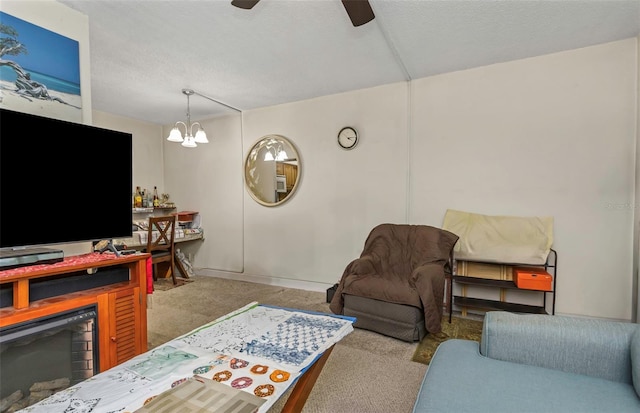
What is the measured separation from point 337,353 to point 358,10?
91.7 inches

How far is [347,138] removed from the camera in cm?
373

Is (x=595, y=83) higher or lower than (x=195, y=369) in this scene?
higher

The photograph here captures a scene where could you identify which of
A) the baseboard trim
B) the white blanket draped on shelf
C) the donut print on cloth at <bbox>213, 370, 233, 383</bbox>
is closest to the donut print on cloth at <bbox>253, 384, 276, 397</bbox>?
the donut print on cloth at <bbox>213, 370, 233, 383</bbox>

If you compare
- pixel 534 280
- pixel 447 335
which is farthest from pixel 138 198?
pixel 534 280

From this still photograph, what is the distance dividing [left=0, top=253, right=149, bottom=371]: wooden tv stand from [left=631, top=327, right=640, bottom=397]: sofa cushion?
2.53 meters

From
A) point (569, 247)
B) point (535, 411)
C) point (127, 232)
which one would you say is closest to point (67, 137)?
point (127, 232)

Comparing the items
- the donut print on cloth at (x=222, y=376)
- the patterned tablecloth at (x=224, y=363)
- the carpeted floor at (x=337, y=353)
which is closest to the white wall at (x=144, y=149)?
the carpeted floor at (x=337, y=353)

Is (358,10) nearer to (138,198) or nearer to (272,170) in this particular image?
(272,170)

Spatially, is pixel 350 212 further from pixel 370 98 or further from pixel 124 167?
pixel 124 167

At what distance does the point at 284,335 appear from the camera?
1432 millimetres

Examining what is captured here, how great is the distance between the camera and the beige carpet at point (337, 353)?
68.1 inches

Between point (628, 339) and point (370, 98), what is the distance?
3.09m

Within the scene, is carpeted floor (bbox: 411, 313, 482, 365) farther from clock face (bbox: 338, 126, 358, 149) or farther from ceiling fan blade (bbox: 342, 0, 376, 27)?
ceiling fan blade (bbox: 342, 0, 376, 27)

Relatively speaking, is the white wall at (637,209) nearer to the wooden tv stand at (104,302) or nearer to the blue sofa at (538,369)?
the blue sofa at (538,369)
